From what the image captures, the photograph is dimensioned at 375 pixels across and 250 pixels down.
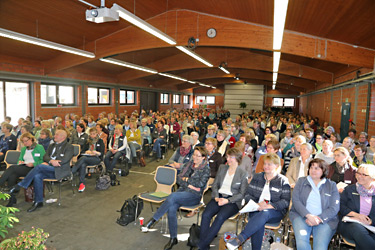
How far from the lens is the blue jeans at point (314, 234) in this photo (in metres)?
3.03

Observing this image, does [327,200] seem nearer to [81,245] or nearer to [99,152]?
[81,245]

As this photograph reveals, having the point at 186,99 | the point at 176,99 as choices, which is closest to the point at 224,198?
the point at 176,99

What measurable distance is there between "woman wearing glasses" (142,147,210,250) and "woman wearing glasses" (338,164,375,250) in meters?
1.94

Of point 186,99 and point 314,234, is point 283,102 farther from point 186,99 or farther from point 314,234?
point 314,234

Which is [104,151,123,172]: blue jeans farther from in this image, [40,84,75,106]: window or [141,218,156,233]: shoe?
[40,84,75,106]: window

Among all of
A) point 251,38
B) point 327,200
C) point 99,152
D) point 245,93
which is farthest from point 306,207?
point 245,93

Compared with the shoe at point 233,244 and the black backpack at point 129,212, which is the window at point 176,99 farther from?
the shoe at point 233,244

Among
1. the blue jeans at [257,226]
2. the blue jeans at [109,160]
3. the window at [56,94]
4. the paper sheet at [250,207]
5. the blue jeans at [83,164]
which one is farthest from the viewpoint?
the window at [56,94]

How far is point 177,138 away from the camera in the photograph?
10.6 metres

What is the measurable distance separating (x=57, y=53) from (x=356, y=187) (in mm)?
11209

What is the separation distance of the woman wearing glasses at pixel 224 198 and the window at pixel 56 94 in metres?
10.4

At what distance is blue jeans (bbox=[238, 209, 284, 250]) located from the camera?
10.7ft

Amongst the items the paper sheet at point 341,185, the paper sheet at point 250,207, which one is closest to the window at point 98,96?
the paper sheet at point 250,207

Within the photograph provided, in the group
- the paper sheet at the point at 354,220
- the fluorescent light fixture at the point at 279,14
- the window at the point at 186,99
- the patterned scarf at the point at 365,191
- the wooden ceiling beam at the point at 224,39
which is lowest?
the paper sheet at the point at 354,220
